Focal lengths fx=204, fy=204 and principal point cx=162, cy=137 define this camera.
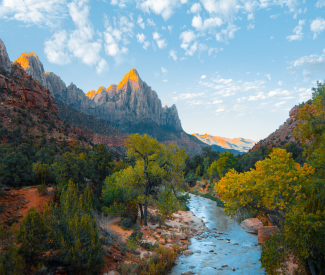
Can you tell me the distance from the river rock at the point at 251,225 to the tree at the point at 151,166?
9.68 metres

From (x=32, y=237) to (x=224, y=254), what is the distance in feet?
42.3

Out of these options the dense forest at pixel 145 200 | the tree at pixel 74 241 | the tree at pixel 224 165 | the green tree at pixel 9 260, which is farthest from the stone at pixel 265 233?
the tree at pixel 224 165

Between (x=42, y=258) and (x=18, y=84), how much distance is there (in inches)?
1810

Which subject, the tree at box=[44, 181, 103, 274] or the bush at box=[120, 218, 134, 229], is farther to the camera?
the bush at box=[120, 218, 134, 229]

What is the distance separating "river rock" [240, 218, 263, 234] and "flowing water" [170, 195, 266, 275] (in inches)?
20.8

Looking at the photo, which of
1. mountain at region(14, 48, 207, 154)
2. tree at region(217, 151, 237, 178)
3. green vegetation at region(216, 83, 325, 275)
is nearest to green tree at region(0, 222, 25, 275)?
green vegetation at region(216, 83, 325, 275)

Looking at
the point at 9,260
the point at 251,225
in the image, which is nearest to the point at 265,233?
the point at 251,225

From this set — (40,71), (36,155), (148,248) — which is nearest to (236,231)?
(148,248)

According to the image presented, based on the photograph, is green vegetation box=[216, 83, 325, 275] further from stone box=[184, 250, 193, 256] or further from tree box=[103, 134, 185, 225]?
stone box=[184, 250, 193, 256]

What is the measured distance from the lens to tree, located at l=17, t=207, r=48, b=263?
26.2 ft

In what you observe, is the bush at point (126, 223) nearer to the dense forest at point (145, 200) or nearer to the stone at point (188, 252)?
the dense forest at point (145, 200)

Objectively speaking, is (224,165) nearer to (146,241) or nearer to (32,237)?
(146,241)

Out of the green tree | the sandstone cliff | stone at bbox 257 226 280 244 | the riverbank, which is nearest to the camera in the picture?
the green tree

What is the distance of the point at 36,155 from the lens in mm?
26281
